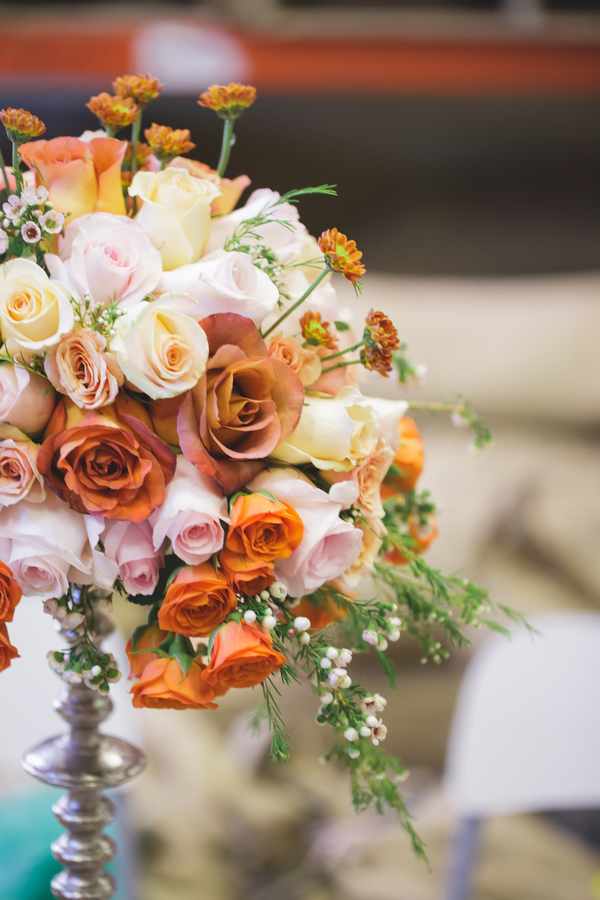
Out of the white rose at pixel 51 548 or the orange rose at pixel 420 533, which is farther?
the orange rose at pixel 420 533

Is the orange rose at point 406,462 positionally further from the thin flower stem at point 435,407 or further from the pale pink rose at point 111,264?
the pale pink rose at point 111,264

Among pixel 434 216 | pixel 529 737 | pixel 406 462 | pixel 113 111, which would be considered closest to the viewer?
pixel 113 111

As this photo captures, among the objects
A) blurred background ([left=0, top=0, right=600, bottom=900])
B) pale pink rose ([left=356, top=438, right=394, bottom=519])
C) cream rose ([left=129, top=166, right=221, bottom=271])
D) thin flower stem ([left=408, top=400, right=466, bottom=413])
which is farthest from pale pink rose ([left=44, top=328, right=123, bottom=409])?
blurred background ([left=0, top=0, right=600, bottom=900])

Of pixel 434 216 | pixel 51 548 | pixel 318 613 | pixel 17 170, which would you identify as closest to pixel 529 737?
pixel 318 613

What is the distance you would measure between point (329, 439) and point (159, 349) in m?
0.15

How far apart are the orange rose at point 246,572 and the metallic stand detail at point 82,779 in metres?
0.20

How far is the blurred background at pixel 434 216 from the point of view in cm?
225

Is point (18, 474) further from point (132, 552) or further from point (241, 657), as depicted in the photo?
point (241, 657)

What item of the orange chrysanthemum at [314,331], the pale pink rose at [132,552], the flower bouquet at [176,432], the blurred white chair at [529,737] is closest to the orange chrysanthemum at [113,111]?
the flower bouquet at [176,432]

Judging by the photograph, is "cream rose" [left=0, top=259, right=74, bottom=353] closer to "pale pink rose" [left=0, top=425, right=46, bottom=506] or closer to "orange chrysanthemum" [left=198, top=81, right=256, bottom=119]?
"pale pink rose" [left=0, top=425, right=46, bottom=506]

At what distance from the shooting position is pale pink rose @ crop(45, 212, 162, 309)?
589 millimetres

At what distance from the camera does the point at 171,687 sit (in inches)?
22.8

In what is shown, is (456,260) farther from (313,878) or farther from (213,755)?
(313,878)

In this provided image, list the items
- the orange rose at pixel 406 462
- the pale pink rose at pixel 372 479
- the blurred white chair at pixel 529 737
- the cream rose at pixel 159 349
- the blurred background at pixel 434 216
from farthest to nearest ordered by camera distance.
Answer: the blurred background at pixel 434 216 → the blurred white chair at pixel 529 737 → the orange rose at pixel 406 462 → the pale pink rose at pixel 372 479 → the cream rose at pixel 159 349
